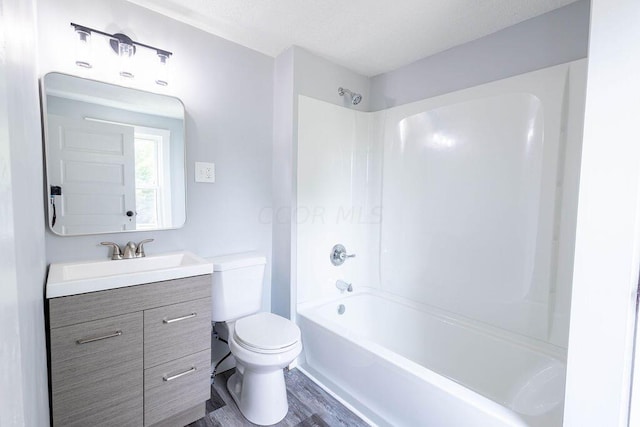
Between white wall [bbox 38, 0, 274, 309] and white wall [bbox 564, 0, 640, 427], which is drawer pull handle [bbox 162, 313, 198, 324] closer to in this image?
white wall [bbox 38, 0, 274, 309]

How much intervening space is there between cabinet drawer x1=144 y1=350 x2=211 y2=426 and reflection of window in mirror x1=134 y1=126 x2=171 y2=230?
0.80 metres

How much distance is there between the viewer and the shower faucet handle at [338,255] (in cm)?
237

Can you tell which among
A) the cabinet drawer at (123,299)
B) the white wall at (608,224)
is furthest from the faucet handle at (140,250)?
the white wall at (608,224)

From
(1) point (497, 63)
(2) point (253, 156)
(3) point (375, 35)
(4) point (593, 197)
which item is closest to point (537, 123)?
(1) point (497, 63)

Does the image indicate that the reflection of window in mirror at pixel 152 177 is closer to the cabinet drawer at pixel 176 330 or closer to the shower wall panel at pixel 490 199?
the cabinet drawer at pixel 176 330

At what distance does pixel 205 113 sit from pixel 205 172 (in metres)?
0.39

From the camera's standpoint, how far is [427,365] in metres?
2.05

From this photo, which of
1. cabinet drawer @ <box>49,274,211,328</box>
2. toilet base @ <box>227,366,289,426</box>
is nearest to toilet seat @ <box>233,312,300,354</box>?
toilet base @ <box>227,366,289,426</box>

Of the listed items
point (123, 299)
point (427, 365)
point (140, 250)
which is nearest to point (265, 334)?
point (123, 299)

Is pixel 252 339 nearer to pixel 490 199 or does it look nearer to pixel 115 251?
pixel 115 251

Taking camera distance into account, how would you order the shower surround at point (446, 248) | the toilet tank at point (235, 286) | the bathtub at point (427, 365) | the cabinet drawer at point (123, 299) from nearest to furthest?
the cabinet drawer at point (123, 299) < the bathtub at point (427, 365) < the shower surround at point (446, 248) < the toilet tank at point (235, 286)

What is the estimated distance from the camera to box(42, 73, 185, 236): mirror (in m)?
1.42

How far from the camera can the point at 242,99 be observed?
2051 millimetres

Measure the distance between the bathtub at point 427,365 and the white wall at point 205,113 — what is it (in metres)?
0.70
